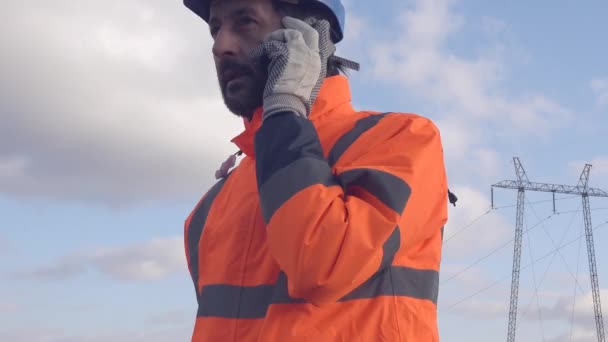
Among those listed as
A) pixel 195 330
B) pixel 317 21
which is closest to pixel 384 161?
pixel 317 21

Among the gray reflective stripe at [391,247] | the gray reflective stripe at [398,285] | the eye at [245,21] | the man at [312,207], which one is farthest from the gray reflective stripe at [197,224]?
the gray reflective stripe at [391,247]

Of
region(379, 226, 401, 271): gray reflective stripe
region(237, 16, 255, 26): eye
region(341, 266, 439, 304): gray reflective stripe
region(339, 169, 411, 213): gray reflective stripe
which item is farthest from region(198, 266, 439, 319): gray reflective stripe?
region(237, 16, 255, 26): eye

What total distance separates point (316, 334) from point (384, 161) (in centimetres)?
71

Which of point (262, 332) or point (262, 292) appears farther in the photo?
point (262, 292)

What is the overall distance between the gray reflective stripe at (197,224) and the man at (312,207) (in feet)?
0.54

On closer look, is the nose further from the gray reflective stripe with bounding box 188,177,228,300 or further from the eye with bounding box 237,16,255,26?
the gray reflective stripe with bounding box 188,177,228,300

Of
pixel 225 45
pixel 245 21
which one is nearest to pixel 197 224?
pixel 225 45

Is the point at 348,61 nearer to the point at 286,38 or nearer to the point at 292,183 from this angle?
the point at 286,38

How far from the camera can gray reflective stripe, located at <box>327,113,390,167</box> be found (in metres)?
3.37

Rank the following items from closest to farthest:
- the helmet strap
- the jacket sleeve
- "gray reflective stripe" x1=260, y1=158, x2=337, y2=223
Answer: the jacket sleeve → "gray reflective stripe" x1=260, y1=158, x2=337, y2=223 → the helmet strap

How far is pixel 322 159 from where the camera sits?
3127 mm

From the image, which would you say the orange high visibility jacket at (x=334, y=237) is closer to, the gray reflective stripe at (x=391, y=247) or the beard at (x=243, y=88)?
the gray reflective stripe at (x=391, y=247)

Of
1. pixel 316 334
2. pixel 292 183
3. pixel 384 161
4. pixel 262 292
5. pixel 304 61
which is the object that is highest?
pixel 304 61

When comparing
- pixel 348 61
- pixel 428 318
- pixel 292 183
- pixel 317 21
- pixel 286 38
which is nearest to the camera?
pixel 292 183
